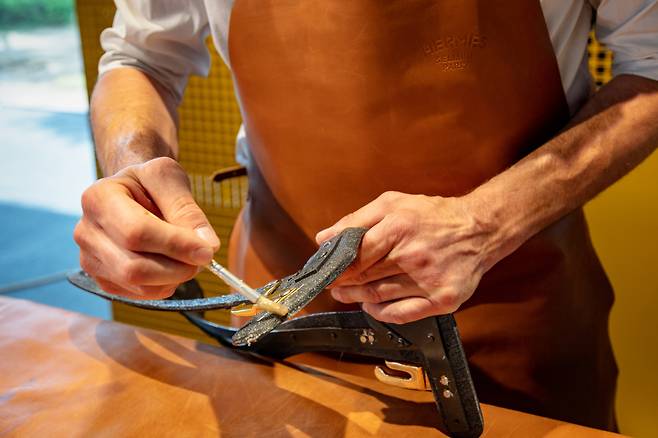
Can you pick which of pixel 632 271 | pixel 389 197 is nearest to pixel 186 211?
pixel 389 197

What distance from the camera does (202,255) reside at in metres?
0.83

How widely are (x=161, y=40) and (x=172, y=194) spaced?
1.66 feet

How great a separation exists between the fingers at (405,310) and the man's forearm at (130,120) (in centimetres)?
45

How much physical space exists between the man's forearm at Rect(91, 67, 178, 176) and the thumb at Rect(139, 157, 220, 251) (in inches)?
8.3

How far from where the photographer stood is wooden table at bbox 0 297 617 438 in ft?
3.05

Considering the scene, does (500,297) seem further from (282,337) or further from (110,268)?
(110,268)

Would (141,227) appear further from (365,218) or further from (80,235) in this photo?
(365,218)

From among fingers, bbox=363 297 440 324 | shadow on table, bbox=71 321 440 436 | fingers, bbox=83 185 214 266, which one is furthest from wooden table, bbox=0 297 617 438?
fingers, bbox=83 185 214 266

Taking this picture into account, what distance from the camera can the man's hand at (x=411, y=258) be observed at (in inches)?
34.3

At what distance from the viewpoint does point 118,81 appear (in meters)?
1.29

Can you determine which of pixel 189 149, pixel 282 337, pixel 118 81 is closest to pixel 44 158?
pixel 189 149

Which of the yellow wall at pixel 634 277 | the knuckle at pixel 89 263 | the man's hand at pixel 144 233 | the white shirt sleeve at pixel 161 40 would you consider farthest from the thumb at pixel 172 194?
the yellow wall at pixel 634 277

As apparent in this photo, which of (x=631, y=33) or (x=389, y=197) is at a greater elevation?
(x=631, y=33)

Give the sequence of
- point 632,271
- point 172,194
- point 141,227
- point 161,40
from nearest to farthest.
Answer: point 141,227
point 172,194
point 161,40
point 632,271
